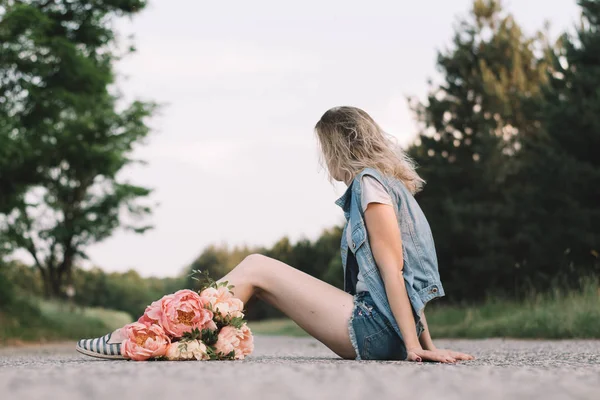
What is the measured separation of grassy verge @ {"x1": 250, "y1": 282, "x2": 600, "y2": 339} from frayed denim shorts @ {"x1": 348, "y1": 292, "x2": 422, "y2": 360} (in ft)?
21.1

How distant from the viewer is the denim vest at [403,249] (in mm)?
3984

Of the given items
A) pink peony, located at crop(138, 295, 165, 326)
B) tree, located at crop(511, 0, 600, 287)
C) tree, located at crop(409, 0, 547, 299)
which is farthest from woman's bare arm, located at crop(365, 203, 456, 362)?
tree, located at crop(409, 0, 547, 299)

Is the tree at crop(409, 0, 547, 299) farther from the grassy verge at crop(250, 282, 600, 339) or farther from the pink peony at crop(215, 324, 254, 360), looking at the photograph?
the pink peony at crop(215, 324, 254, 360)

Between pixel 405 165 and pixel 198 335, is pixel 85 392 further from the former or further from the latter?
pixel 405 165

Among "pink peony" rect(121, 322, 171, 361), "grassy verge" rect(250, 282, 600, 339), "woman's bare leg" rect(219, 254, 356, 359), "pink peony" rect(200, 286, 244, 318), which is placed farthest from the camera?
"grassy verge" rect(250, 282, 600, 339)

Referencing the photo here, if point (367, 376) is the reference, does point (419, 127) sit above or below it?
above

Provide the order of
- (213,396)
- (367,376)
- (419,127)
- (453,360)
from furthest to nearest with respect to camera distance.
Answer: (419,127), (453,360), (367,376), (213,396)

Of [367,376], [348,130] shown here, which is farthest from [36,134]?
[367,376]

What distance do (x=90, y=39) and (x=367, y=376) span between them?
14.6 meters

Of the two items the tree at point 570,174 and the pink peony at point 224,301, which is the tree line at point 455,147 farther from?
the pink peony at point 224,301

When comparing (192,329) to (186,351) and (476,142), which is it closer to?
(186,351)

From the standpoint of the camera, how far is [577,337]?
386 inches

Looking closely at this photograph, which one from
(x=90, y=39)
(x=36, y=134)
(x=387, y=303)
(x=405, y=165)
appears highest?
(x=90, y=39)

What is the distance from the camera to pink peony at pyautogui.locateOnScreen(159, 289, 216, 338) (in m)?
3.90
